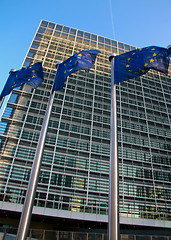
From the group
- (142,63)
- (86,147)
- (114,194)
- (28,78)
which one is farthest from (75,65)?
(86,147)

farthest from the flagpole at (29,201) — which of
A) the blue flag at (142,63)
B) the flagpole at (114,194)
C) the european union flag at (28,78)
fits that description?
the blue flag at (142,63)

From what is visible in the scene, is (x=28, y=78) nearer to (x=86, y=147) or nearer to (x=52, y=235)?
(x=52, y=235)

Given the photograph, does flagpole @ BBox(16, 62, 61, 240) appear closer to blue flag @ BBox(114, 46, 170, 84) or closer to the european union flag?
the european union flag

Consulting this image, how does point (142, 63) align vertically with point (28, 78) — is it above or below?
below

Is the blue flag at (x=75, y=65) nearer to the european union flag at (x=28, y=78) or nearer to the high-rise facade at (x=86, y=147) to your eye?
the european union flag at (x=28, y=78)

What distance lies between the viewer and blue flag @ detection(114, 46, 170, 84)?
10555 millimetres

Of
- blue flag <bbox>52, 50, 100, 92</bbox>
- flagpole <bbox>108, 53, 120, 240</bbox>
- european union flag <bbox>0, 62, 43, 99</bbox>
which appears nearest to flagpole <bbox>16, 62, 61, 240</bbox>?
flagpole <bbox>108, 53, 120, 240</bbox>

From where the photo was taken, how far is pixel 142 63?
10.7 meters

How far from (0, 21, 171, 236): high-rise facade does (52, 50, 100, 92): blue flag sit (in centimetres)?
2149

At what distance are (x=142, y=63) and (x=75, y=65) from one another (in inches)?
159

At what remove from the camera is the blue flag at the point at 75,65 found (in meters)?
11.5

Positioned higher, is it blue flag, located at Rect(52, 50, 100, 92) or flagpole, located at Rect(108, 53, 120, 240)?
blue flag, located at Rect(52, 50, 100, 92)

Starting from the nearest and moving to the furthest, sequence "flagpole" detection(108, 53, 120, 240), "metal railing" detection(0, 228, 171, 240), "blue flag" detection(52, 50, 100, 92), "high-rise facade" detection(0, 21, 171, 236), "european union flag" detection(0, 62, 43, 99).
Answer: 1. "flagpole" detection(108, 53, 120, 240)
2. "metal railing" detection(0, 228, 171, 240)
3. "blue flag" detection(52, 50, 100, 92)
4. "european union flag" detection(0, 62, 43, 99)
5. "high-rise facade" detection(0, 21, 171, 236)

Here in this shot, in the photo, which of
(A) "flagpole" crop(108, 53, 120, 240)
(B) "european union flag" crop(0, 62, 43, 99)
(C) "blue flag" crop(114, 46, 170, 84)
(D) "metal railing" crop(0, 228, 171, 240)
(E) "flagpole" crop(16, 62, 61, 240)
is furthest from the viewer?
(B) "european union flag" crop(0, 62, 43, 99)
